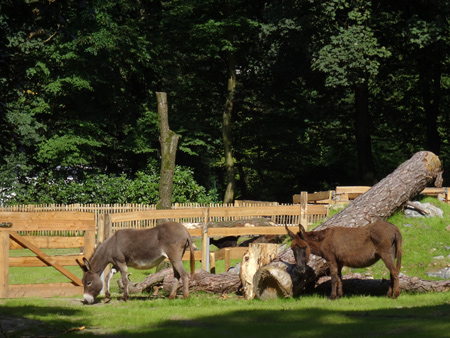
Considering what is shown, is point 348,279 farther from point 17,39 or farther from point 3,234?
point 17,39

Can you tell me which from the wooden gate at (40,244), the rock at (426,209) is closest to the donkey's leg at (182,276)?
the wooden gate at (40,244)

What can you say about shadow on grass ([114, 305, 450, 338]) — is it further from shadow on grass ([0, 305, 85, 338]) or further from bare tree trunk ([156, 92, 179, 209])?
bare tree trunk ([156, 92, 179, 209])

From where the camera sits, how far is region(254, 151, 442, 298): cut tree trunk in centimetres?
1563

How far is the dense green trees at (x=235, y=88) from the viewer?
3953 centimetres

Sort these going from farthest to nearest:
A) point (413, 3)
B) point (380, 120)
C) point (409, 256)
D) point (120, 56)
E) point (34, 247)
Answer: point (380, 120), point (120, 56), point (413, 3), point (409, 256), point (34, 247)

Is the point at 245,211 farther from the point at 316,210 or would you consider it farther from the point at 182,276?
the point at 182,276

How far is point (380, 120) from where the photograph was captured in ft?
159

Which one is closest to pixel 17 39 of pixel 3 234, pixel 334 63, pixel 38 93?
pixel 38 93

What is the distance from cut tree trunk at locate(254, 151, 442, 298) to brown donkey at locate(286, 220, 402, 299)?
2.02ft

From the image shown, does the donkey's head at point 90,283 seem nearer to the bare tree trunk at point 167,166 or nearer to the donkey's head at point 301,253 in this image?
the donkey's head at point 301,253

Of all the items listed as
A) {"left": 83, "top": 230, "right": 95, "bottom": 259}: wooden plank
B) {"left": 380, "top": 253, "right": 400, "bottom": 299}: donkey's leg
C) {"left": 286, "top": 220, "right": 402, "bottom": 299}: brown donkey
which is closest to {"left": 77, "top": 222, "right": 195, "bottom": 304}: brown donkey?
{"left": 83, "top": 230, "right": 95, "bottom": 259}: wooden plank

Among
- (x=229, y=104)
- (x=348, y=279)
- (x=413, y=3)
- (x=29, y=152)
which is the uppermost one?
(x=413, y=3)

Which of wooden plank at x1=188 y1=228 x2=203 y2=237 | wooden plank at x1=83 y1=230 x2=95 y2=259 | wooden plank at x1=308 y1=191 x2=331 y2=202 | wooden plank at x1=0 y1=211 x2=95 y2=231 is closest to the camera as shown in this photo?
wooden plank at x1=0 y1=211 x2=95 y2=231

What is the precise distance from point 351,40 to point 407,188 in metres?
18.3
